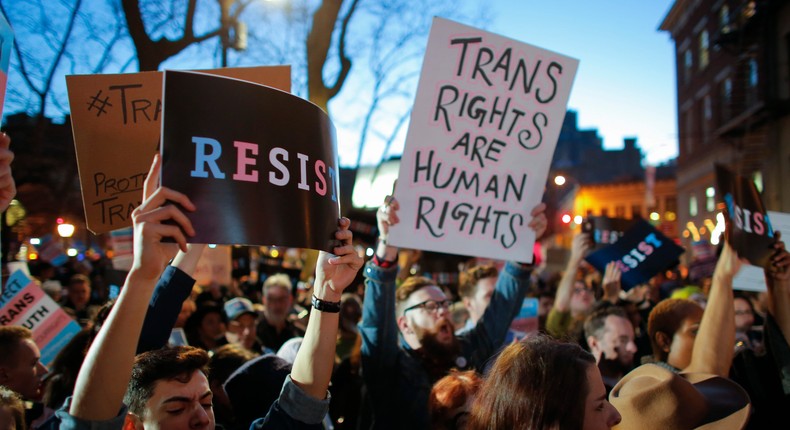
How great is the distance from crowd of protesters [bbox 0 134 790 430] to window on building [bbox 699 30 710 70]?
1108 inches

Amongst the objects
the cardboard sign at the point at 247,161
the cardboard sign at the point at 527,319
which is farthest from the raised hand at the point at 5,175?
the cardboard sign at the point at 527,319

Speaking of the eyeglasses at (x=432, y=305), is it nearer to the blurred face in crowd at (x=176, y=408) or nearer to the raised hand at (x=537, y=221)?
the raised hand at (x=537, y=221)

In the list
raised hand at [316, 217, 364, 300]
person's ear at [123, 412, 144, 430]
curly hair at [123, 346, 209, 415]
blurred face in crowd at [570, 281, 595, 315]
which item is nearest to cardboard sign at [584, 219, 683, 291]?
blurred face in crowd at [570, 281, 595, 315]

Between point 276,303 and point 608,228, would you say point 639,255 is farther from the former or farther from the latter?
point 276,303

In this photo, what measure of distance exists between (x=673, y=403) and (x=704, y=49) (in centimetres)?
3250

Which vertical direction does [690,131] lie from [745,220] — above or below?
above

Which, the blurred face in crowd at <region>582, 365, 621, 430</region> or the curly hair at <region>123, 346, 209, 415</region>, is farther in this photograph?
the curly hair at <region>123, 346, 209, 415</region>

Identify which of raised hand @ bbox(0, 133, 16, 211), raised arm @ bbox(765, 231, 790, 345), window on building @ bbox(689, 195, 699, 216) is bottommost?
raised arm @ bbox(765, 231, 790, 345)

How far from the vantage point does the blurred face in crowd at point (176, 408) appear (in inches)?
91.7

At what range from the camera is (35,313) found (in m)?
4.61

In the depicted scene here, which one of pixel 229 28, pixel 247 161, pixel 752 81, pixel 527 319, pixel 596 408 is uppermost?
pixel 752 81

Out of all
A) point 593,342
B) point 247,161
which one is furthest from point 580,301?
point 247,161

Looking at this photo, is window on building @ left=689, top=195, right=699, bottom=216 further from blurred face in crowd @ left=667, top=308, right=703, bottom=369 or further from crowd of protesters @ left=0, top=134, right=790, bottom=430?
blurred face in crowd @ left=667, top=308, right=703, bottom=369

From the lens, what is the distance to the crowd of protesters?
1837 mm
